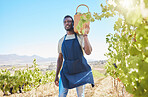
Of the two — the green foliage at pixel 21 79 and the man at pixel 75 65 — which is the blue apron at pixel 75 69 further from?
the green foliage at pixel 21 79

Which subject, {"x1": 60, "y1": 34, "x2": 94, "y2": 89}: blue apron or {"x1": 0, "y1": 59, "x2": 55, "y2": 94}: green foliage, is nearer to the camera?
{"x1": 60, "y1": 34, "x2": 94, "y2": 89}: blue apron

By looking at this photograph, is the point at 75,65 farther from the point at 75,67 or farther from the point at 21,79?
the point at 21,79

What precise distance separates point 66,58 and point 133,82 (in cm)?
163

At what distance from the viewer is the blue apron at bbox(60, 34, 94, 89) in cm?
226

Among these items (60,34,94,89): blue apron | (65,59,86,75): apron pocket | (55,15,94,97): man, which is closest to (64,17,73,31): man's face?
(55,15,94,97): man

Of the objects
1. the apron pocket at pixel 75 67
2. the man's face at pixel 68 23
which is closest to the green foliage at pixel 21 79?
the man's face at pixel 68 23

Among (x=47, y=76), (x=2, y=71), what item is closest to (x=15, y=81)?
(x=2, y=71)

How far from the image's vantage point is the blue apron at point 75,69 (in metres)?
2.26

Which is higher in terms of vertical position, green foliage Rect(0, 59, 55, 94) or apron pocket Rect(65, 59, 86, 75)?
apron pocket Rect(65, 59, 86, 75)

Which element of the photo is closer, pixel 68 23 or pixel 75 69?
pixel 75 69

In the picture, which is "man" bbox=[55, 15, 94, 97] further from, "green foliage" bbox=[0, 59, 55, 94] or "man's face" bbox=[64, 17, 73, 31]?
"green foliage" bbox=[0, 59, 55, 94]

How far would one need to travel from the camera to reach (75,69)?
2287 millimetres

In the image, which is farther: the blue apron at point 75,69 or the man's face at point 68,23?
the man's face at point 68,23

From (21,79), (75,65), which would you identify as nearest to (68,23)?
(75,65)
